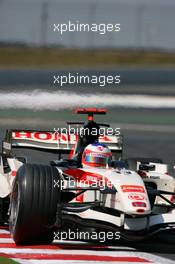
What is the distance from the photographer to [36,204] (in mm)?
12375

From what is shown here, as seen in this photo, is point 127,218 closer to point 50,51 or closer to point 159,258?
point 159,258

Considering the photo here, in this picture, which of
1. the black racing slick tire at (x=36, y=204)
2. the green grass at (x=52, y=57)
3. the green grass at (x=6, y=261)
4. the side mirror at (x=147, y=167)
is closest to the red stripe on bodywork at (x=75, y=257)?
the green grass at (x=6, y=261)

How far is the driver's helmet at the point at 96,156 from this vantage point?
13.7 m

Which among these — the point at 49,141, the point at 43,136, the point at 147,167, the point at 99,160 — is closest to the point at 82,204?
the point at 99,160

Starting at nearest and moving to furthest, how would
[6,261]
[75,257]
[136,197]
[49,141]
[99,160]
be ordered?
1. [6,261]
2. [75,257]
3. [136,197]
4. [99,160]
5. [49,141]

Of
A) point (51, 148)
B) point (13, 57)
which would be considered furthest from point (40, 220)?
point (13, 57)

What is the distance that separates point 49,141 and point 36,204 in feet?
11.0

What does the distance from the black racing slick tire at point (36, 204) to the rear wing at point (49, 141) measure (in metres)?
2.94

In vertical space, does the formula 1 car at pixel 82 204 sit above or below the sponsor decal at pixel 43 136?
below

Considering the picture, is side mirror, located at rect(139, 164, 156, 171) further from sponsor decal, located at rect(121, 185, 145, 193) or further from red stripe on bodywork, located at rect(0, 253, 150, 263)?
red stripe on bodywork, located at rect(0, 253, 150, 263)

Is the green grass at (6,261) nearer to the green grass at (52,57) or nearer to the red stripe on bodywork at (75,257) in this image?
the red stripe on bodywork at (75,257)

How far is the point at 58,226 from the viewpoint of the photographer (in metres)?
12.5

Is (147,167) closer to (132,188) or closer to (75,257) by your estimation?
(132,188)

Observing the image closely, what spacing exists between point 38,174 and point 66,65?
36529 millimetres
